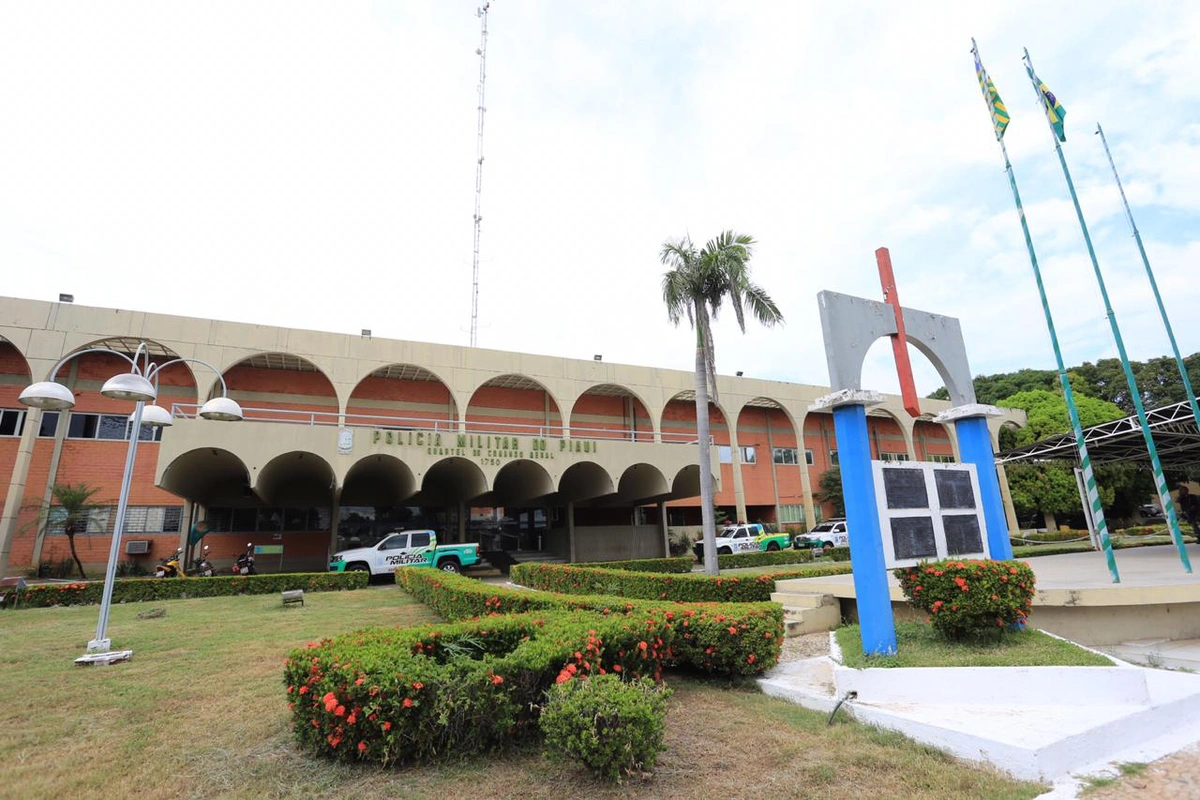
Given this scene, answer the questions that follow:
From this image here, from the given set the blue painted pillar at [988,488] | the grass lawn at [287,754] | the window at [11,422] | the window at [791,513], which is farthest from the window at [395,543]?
the window at [791,513]

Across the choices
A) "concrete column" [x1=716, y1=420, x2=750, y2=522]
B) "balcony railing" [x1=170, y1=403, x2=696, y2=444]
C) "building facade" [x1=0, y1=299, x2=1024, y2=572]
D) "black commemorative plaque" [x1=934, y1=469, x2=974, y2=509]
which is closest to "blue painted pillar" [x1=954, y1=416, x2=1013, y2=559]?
"black commemorative plaque" [x1=934, y1=469, x2=974, y2=509]

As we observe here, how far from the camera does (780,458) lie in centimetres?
3756

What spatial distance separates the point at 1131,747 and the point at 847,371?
4.63m

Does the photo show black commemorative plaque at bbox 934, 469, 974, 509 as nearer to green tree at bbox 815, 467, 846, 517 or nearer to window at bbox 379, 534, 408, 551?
window at bbox 379, 534, 408, 551

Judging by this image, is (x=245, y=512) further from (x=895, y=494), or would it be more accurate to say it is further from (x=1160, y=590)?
(x=1160, y=590)

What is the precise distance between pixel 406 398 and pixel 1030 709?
2685 centimetres

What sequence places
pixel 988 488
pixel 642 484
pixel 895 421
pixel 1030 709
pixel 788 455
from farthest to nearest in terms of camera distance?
pixel 895 421, pixel 788 455, pixel 642 484, pixel 988 488, pixel 1030 709

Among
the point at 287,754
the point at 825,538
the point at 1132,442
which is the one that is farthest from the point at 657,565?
the point at 287,754

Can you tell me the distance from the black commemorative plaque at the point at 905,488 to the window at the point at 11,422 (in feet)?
98.0

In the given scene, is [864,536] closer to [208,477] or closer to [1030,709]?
[1030,709]

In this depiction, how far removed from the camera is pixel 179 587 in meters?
15.8

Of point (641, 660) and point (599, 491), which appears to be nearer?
point (641, 660)

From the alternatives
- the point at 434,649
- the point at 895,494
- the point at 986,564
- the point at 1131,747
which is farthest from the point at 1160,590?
the point at 434,649

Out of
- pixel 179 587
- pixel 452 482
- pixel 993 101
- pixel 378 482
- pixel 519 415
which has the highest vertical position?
pixel 993 101
